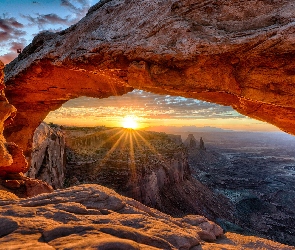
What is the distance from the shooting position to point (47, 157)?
18.2 meters

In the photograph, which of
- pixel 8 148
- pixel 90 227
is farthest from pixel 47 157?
pixel 90 227

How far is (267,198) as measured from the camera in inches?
1909

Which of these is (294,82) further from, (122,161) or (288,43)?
(122,161)

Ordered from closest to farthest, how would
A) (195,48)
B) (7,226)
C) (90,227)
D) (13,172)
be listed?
1. (7,226)
2. (90,227)
3. (195,48)
4. (13,172)

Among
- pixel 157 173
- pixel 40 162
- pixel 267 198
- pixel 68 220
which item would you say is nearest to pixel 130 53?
pixel 68 220

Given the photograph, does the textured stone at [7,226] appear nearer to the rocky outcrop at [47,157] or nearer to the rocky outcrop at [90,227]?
the rocky outcrop at [90,227]

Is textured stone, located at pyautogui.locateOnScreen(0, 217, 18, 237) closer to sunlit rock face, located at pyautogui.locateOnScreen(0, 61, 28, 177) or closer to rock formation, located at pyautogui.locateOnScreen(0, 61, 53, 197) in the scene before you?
rock formation, located at pyautogui.locateOnScreen(0, 61, 53, 197)

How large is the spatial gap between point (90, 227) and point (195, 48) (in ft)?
19.1

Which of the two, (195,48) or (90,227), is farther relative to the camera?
(195,48)

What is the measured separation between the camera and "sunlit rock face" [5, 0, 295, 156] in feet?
21.2

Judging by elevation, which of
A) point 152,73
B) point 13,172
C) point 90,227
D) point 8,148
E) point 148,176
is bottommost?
point 148,176

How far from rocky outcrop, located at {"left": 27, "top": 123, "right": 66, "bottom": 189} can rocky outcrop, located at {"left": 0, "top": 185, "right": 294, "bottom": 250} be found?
37.9 feet

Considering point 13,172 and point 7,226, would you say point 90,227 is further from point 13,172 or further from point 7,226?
point 13,172

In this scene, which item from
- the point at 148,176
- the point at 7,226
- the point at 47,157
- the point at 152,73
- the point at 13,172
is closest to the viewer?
the point at 7,226
